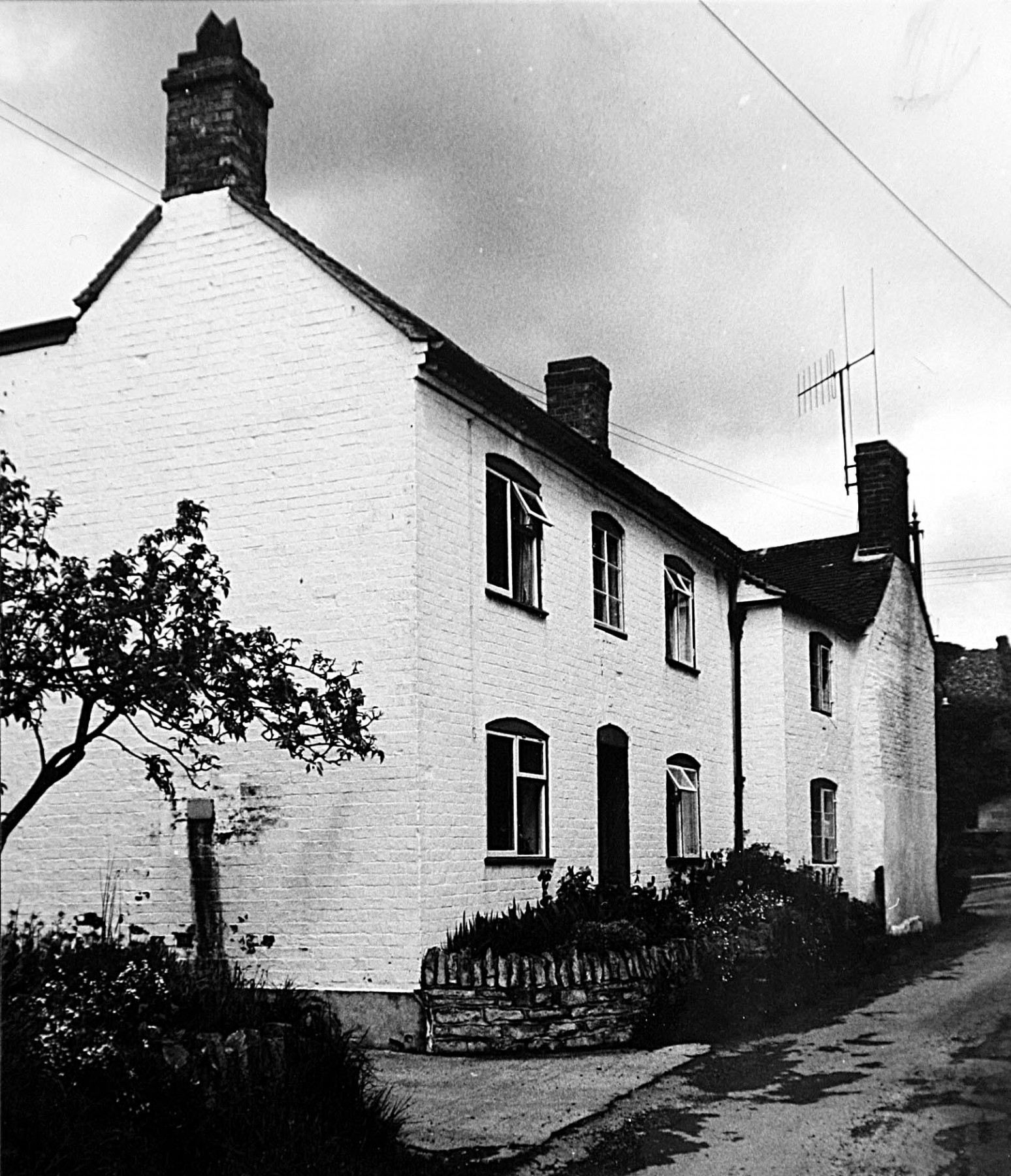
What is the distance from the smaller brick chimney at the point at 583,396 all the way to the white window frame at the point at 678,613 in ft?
7.50

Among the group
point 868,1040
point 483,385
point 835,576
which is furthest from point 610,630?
point 835,576

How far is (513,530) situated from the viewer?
16.2 metres

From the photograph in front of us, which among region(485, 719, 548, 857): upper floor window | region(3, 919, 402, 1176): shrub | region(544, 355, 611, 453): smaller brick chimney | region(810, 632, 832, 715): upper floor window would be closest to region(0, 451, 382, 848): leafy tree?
region(3, 919, 402, 1176): shrub

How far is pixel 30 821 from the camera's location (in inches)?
579

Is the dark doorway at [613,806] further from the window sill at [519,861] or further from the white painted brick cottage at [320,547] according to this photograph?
the window sill at [519,861]

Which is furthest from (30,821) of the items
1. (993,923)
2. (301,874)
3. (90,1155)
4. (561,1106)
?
(993,923)

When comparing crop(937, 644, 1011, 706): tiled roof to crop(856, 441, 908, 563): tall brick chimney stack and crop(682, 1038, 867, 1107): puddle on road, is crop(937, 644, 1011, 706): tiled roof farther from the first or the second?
crop(682, 1038, 867, 1107): puddle on road

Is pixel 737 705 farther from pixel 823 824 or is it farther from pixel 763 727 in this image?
pixel 823 824

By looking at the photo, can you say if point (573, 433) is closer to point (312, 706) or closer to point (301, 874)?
point (301, 874)

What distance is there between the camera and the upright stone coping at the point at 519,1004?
12930 mm

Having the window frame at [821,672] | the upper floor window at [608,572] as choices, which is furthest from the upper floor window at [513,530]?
the window frame at [821,672]

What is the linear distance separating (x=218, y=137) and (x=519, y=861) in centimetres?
850

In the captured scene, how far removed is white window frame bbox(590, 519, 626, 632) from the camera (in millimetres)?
18484

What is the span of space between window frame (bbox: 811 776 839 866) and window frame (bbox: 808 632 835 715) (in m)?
1.35
